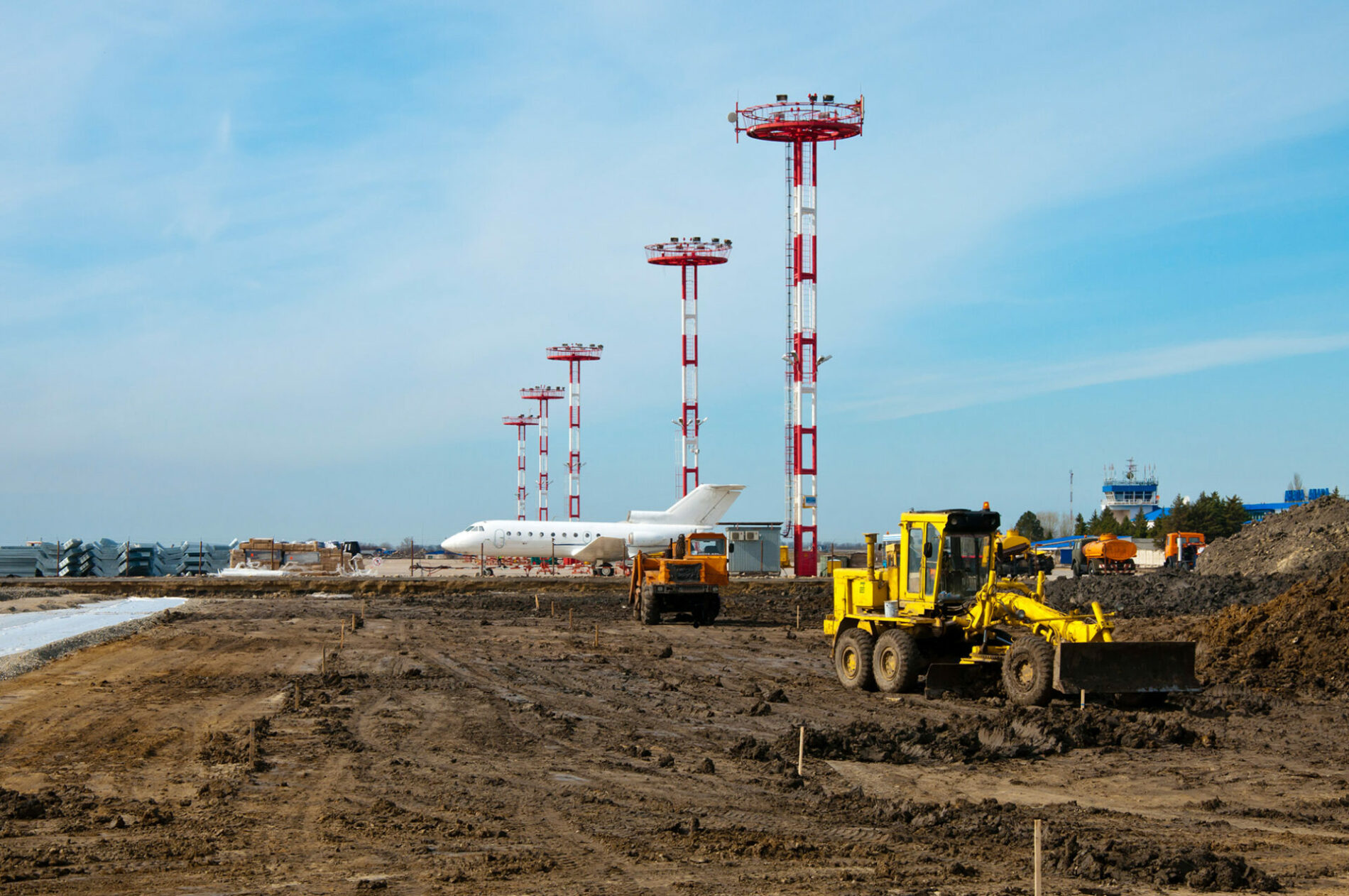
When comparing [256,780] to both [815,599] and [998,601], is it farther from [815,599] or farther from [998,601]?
[815,599]

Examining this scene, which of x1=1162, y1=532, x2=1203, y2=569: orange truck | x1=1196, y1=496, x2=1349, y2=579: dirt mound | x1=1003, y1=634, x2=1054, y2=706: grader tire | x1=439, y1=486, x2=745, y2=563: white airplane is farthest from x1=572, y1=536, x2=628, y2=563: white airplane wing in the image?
x1=1003, y1=634, x2=1054, y2=706: grader tire

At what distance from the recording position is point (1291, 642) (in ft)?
62.8

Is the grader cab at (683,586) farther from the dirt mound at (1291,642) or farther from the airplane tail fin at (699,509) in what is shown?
the airplane tail fin at (699,509)

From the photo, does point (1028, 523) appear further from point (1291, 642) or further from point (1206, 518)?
point (1291, 642)

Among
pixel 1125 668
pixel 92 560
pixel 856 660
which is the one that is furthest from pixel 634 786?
pixel 92 560

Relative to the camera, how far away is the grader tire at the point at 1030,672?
587 inches

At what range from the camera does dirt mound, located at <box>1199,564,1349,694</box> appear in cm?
1806

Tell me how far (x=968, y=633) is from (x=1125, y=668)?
264 cm

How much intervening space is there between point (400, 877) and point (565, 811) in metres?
2.29

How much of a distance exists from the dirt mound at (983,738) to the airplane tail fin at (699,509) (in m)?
48.2

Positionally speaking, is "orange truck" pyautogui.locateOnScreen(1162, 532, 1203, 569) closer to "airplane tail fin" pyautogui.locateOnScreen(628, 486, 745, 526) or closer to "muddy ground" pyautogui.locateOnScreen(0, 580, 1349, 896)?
"airplane tail fin" pyautogui.locateOnScreen(628, 486, 745, 526)

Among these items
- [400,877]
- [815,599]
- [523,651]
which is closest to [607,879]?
[400,877]

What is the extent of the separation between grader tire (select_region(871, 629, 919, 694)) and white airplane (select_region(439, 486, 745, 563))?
44.4 m

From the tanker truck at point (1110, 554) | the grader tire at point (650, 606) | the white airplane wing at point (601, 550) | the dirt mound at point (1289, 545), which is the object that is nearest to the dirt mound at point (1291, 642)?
the grader tire at point (650, 606)
